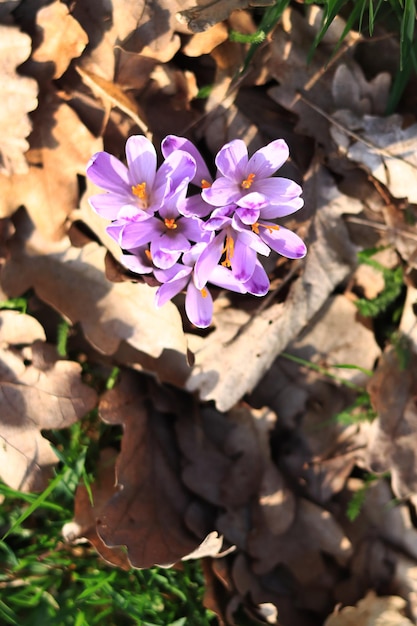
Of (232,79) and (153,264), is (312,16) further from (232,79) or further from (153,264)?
(153,264)

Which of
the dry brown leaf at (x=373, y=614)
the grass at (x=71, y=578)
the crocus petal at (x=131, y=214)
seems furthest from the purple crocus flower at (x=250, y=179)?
the dry brown leaf at (x=373, y=614)

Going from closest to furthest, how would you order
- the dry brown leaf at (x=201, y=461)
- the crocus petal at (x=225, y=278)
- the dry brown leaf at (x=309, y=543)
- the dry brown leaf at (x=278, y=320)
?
1. the crocus petal at (x=225, y=278)
2. the dry brown leaf at (x=278, y=320)
3. the dry brown leaf at (x=201, y=461)
4. the dry brown leaf at (x=309, y=543)

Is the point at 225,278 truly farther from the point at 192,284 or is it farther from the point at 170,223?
the point at 170,223

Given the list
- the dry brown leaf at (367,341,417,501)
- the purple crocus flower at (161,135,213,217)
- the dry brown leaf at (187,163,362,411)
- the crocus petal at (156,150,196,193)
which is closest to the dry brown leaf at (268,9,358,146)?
the dry brown leaf at (187,163,362,411)

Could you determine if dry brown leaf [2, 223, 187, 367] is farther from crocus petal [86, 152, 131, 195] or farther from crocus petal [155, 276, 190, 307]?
crocus petal [86, 152, 131, 195]

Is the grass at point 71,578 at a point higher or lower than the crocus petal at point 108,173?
lower

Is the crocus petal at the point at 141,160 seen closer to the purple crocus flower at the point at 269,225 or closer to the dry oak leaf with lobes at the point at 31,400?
the purple crocus flower at the point at 269,225
